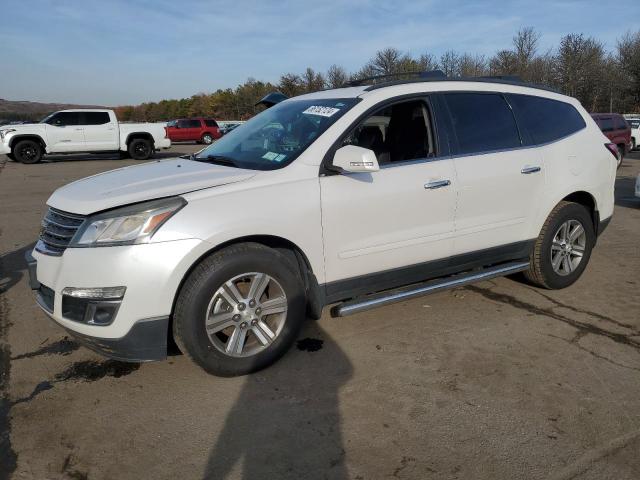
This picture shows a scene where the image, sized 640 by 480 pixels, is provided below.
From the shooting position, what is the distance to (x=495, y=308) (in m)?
4.37

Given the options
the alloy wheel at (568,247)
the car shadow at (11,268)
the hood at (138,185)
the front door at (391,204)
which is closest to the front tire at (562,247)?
the alloy wheel at (568,247)

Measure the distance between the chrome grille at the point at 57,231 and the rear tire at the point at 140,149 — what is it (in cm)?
1853

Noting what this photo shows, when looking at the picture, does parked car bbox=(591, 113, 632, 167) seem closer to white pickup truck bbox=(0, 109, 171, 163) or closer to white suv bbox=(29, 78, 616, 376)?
white suv bbox=(29, 78, 616, 376)

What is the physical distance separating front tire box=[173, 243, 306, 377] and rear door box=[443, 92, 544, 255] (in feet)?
4.86

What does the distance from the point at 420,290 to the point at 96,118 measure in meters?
19.0

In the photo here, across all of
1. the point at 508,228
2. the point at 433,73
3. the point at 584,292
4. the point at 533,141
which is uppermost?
the point at 433,73

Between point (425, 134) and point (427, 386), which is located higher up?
point (425, 134)

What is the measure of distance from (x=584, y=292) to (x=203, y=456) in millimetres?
3805

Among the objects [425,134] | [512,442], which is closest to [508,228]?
[425,134]

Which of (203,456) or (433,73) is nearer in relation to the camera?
(203,456)

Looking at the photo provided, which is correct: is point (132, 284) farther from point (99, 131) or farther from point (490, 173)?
point (99, 131)

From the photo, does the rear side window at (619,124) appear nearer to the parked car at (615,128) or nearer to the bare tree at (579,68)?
the parked car at (615,128)

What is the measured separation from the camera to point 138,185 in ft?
10.4

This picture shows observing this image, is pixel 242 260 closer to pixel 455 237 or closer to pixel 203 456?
pixel 203 456
